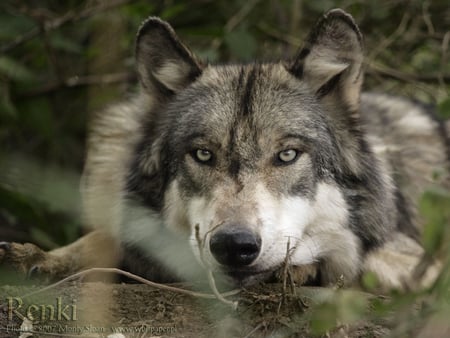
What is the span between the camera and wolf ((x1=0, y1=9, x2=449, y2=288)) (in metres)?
3.96

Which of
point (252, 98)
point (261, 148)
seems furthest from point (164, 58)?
point (261, 148)

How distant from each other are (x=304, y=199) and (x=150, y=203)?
3.26ft

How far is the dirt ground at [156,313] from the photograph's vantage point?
3.31 metres

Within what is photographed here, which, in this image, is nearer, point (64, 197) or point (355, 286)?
point (355, 286)

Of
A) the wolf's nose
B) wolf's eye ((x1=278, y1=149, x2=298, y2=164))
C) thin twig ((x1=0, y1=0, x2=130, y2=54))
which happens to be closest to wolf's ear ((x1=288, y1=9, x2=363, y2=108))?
wolf's eye ((x1=278, y1=149, x2=298, y2=164))

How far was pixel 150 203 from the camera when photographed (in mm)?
4559

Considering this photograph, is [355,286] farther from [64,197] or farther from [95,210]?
[64,197]

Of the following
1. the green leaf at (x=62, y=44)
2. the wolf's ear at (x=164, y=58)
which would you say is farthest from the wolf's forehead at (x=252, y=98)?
the green leaf at (x=62, y=44)

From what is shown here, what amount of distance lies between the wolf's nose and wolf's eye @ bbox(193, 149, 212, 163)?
749mm

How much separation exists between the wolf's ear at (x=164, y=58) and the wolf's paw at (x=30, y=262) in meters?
1.30

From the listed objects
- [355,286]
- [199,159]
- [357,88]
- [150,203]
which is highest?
[357,88]

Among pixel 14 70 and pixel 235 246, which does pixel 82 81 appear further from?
pixel 235 246

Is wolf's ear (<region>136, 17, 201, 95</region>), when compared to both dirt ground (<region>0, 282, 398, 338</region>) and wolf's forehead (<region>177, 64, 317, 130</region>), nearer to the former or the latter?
wolf's forehead (<region>177, 64, 317, 130</region>)

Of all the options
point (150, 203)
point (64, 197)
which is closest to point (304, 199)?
point (150, 203)
